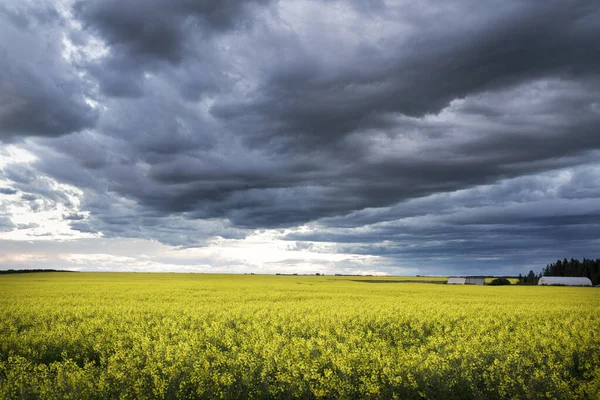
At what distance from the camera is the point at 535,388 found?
12508mm

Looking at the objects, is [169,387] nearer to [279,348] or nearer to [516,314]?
[279,348]

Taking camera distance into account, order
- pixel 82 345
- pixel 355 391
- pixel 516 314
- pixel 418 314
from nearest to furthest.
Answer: pixel 355 391
pixel 82 345
pixel 418 314
pixel 516 314

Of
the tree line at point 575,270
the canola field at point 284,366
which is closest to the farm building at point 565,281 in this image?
the tree line at point 575,270

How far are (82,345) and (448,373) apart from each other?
14.2 m

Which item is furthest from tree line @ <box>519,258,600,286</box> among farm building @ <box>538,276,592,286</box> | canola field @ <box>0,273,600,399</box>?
canola field @ <box>0,273,600,399</box>

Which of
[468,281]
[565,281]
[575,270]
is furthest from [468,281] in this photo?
[575,270]

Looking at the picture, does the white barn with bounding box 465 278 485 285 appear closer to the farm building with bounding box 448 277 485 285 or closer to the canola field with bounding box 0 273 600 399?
the farm building with bounding box 448 277 485 285

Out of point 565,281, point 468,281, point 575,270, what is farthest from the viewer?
point 575,270

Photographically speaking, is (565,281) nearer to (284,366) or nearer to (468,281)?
(468,281)

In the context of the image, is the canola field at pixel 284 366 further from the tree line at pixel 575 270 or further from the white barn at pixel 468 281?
the tree line at pixel 575 270

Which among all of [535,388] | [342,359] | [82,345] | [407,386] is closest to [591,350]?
[535,388]

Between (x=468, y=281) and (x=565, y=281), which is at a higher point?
(x=565, y=281)

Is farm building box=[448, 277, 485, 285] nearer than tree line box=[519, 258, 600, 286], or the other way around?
farm building box=[448, 277, 485, 285]

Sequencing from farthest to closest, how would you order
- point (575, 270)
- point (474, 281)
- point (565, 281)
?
point (575, 270), point (565, 281), point (474, 281)
